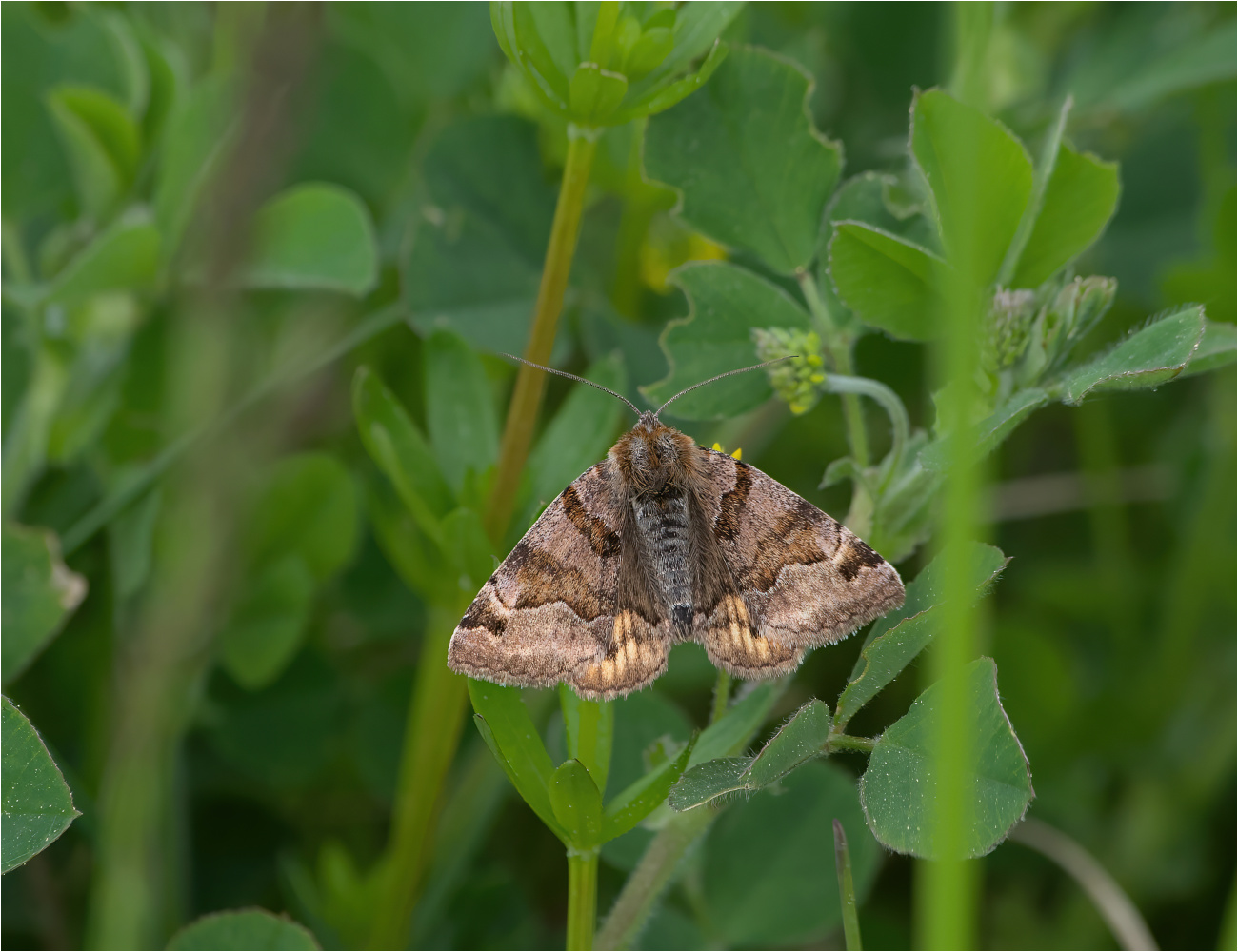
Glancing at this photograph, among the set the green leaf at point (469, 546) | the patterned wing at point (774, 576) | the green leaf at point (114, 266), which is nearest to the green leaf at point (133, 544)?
the green leaf at point (114, 266)

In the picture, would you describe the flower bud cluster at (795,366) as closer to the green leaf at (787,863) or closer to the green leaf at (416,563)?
the green leaf at (416,563)

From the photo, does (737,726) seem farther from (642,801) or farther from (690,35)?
(690,35)

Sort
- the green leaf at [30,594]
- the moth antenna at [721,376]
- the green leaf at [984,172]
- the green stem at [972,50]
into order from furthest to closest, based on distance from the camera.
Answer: the green leaf at [30,594]
the moth antenna at [721,376]
the green leaf at [984,172]
the green stem at [972,50]

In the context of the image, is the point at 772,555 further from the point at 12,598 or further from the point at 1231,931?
the point at 12,598

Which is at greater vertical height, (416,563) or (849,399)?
(849,399)

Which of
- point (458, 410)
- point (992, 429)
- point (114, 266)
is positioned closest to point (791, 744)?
point (992, 429)

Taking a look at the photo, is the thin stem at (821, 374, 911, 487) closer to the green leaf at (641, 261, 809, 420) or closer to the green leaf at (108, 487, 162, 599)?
the green leaf at (641, 261, 809, 420)
